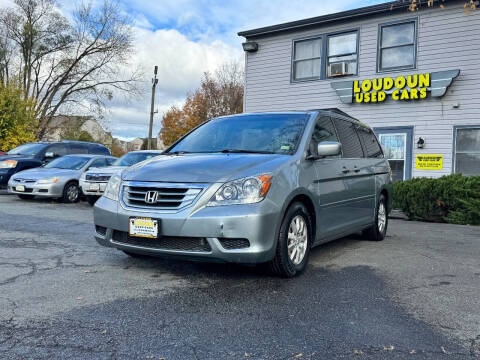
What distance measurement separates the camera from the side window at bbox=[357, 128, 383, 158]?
677cm

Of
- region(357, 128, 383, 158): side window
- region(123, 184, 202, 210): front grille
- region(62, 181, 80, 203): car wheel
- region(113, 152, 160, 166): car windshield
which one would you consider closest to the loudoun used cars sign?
region(113, 152, 160, 166): car windshield

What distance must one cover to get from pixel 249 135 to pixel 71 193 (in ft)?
28.4

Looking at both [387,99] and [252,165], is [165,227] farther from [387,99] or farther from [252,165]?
[387,99]

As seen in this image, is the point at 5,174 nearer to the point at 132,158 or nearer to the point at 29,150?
the point at 29,150

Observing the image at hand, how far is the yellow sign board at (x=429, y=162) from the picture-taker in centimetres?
1268

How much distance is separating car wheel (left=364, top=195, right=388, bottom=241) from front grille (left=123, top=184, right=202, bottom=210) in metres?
3.75

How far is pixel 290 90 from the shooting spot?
1555 cm

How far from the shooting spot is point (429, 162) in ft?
42.1

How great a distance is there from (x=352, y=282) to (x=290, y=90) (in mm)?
11808

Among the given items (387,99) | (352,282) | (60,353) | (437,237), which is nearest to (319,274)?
(352,282)

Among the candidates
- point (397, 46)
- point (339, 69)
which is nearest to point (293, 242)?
point (397, 46)

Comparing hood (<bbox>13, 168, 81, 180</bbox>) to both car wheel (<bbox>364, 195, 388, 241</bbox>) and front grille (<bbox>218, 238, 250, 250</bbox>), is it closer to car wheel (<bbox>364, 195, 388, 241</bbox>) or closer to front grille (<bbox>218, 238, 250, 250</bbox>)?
car wheel (<bbox>364, 195, 388, 241</bbox>)

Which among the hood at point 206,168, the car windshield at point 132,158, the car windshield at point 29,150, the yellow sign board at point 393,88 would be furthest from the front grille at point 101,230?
the car windshield at point 29,150

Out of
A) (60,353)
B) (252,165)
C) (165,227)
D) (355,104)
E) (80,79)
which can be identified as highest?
(80,79)
